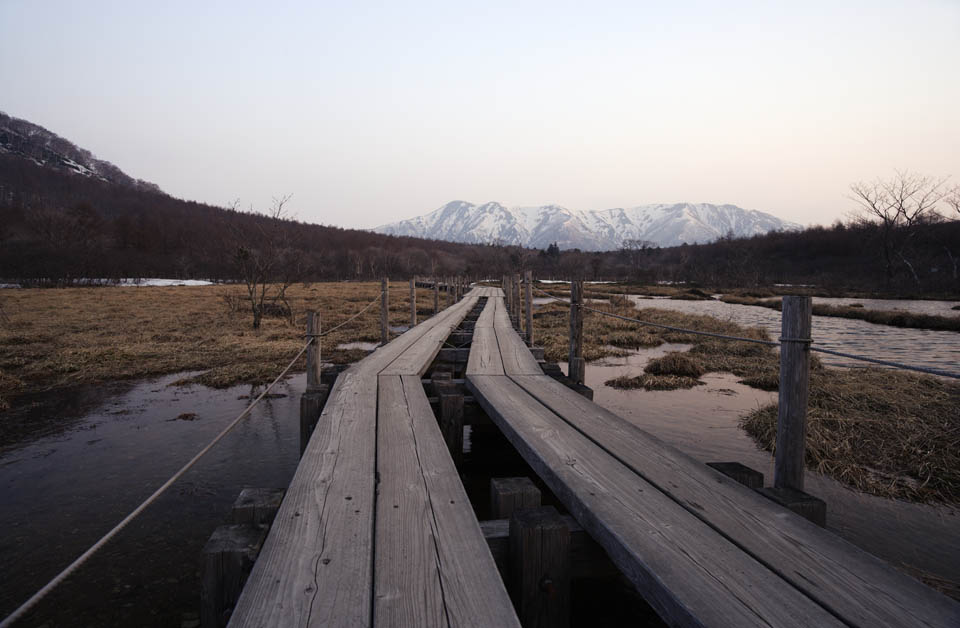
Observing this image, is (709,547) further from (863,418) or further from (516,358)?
(863,418)

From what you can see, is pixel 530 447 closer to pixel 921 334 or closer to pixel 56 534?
pixel 56 534

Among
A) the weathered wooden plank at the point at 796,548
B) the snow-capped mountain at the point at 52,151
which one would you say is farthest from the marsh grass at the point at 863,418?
the snow-capped mountain at the point at 52,151

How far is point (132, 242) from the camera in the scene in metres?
73.1

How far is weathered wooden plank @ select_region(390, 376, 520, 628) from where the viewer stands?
147 centimetres

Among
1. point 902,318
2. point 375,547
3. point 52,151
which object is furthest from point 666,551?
point 52,151

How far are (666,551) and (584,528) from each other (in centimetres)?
42

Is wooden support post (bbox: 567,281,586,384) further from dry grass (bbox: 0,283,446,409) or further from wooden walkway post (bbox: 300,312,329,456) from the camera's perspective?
dry grass (bbox: 0,283,446,409)

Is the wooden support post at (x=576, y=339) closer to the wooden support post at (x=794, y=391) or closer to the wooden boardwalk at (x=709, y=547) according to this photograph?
the wooden boardwalk at (x=709, y=547)

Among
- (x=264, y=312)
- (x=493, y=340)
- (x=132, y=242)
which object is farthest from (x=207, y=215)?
(x=493, y=340)

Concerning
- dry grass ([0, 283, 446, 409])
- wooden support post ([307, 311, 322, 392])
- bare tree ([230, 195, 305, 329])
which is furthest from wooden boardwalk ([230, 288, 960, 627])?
bare tree ([230, 195, 305, 329])

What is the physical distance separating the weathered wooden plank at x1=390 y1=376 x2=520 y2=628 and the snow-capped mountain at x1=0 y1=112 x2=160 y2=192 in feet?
535

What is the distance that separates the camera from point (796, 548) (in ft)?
5.82

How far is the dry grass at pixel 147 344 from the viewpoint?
28.4 feet

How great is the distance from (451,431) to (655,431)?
3136mm
